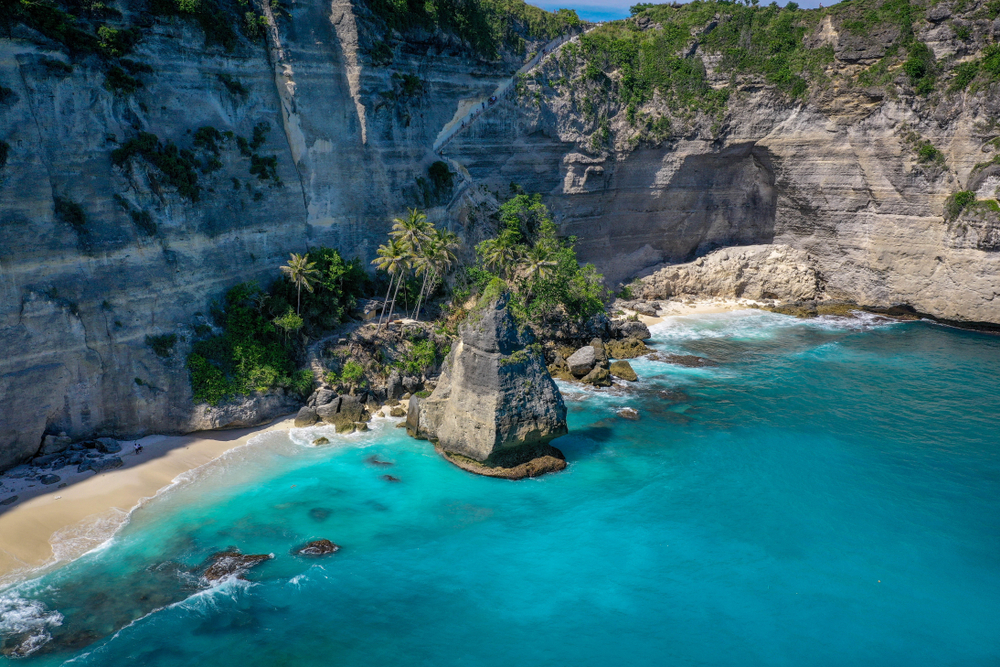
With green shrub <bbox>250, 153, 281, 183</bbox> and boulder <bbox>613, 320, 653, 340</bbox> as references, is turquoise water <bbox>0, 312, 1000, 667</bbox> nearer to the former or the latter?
boulder <bbox>613, 320, 653, 340</bbox>

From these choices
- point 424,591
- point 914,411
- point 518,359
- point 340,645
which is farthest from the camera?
point 914,411

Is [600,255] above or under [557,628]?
above

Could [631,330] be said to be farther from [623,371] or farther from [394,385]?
[394,385]

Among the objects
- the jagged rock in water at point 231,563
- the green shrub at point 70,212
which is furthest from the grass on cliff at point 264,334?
the jagged rock in water at point 231,563

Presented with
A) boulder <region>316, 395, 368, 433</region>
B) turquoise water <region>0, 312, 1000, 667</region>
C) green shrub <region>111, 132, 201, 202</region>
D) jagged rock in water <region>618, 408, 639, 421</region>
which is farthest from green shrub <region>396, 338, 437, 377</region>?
green shrub <region>111, 132, 201, 202</region>

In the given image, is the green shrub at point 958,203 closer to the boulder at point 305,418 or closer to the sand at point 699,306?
the sand at point 699,306

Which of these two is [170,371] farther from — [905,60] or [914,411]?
[905,60]

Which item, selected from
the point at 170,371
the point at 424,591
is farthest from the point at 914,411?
the point at 170,371
